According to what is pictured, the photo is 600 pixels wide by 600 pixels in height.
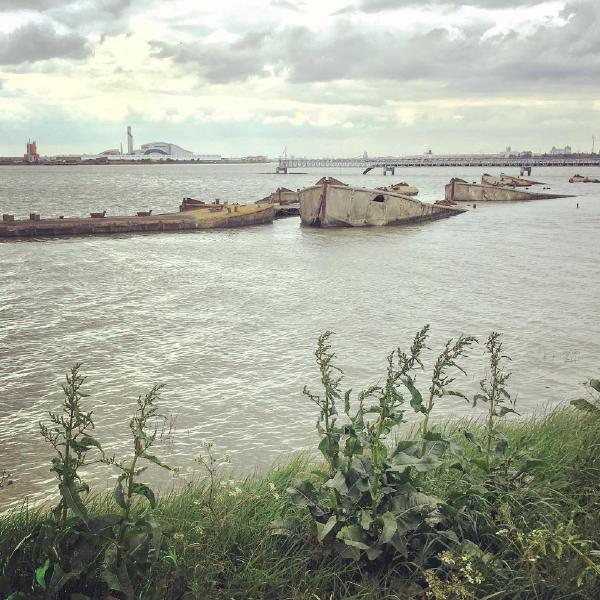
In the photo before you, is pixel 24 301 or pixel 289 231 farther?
pixel 289 231

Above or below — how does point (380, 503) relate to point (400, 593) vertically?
above

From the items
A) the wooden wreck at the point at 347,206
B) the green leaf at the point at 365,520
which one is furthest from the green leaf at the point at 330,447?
the wooden wreck at the point at 347,206

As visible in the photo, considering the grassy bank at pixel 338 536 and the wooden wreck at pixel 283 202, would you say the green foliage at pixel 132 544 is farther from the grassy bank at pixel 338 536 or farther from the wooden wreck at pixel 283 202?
the wooden wreck at pixel 283 202

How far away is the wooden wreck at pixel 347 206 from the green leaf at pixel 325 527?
31.7 meters

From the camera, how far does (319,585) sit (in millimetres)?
3508

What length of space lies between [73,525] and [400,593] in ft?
6.01

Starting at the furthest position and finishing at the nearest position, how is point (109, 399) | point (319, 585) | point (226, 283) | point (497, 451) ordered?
point (226, 283)
point (109, 399)
point (497, 451)
point (319, 585)

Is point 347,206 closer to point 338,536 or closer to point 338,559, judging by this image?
point 338,559

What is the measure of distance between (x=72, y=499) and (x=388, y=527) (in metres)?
1.68

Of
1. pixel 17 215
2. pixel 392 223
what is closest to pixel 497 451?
pixel 392 223

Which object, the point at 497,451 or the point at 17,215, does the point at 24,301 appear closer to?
the point at 497,451

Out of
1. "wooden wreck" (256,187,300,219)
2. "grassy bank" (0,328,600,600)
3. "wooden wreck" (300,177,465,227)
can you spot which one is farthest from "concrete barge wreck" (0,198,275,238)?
"grassy bank" (0,328,600,600)

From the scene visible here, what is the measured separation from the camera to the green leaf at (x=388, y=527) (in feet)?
10.9

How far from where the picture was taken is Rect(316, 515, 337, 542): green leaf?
11.5ft
